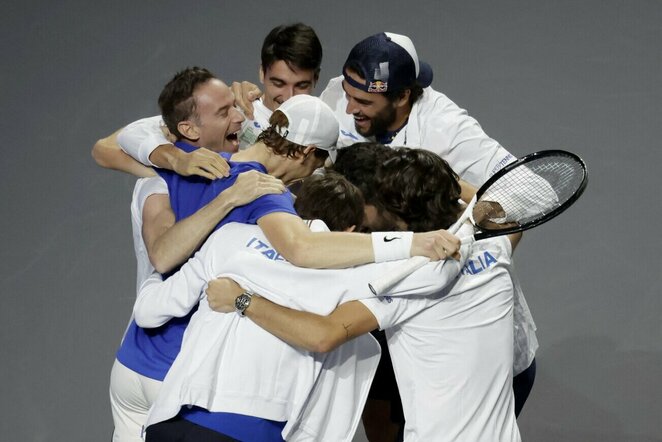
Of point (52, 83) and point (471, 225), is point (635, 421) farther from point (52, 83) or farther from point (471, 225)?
point (52, 83)

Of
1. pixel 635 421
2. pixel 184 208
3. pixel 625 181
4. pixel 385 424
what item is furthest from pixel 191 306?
pixel 625 181

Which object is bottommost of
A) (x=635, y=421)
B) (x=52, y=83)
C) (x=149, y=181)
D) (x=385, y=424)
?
(x=635, y=421)

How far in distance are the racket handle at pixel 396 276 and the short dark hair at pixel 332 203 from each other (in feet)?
1.08

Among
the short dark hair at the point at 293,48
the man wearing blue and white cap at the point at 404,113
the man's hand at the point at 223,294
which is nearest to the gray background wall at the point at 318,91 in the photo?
the man wearing blue and white cap at the point at 404,113

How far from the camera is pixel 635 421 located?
492cm

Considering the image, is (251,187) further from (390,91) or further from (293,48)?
(293,48)

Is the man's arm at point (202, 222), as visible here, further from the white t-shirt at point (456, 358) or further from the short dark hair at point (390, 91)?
the short dark hair at point (390, 91)

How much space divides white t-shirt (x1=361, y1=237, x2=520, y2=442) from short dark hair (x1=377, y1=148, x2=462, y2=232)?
6.6 inches

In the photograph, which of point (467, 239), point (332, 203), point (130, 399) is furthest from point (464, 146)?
point (130, 399)

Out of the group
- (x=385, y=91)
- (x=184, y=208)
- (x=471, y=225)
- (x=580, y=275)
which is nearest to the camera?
(x=471, y=225)

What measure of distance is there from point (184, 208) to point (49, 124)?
→ 281 cm

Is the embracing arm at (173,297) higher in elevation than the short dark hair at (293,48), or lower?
lower

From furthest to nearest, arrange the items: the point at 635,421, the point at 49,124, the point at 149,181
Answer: the point at 49,124 → the point at 635,421 → the point at 149,181

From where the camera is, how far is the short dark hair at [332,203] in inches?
132
